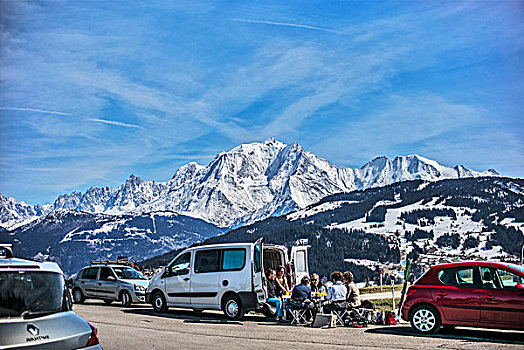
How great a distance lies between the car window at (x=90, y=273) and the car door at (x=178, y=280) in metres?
6.05

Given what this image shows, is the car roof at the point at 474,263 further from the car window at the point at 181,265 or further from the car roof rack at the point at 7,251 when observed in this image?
the car roof rack at the point at 7,251

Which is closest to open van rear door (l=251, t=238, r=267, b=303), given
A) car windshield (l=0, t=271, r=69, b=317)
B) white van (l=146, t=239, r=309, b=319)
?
white van (l=146, t=239, r=309, b=319)

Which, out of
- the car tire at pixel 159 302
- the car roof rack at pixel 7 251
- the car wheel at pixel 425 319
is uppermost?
the car roof rack at pixel 7 251

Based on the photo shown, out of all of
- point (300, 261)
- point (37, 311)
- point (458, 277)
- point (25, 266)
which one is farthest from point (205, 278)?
point (37, 311)

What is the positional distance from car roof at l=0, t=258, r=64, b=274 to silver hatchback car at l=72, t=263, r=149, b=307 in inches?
586

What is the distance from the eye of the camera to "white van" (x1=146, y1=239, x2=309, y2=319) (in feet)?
52.4

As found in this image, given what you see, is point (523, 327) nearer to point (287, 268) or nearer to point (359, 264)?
point (287, 268)

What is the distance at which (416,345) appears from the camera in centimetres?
1134

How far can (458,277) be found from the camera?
41.0ft

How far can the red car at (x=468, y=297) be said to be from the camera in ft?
38.2

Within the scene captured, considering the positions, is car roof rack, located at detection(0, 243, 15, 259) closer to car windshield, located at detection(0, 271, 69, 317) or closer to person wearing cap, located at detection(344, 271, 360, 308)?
car windshield, located at detection(0, 271, 69, 317)

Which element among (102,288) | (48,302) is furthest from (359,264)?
(48,302)

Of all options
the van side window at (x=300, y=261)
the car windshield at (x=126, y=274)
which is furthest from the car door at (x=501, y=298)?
the car windshield at (x=126, y=274)

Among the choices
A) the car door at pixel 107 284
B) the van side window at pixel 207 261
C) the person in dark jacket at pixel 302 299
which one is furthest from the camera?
the car door at pixel 107 284
